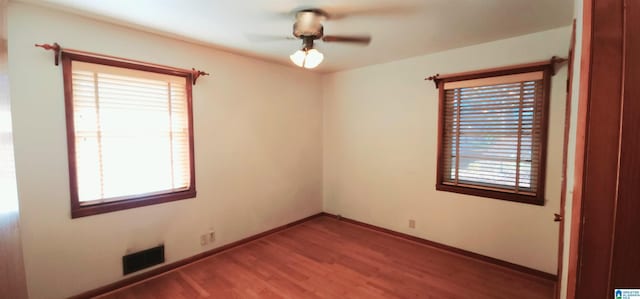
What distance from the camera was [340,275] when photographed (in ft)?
8.71

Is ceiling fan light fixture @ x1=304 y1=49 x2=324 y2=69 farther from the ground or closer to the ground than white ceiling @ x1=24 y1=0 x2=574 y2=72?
closer to the ground

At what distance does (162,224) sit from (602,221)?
315 cm

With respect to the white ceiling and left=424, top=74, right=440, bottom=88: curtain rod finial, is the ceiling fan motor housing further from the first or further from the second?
left=424, top=74, right=440, bottom=88: curtain rod finial

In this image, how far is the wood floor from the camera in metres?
2.36

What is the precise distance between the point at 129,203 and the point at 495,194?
3.73 m

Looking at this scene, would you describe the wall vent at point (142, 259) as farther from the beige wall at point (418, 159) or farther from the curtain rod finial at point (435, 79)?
the curtain rod finial at point (435, 79)

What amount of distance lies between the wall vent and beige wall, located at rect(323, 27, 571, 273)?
2.59m

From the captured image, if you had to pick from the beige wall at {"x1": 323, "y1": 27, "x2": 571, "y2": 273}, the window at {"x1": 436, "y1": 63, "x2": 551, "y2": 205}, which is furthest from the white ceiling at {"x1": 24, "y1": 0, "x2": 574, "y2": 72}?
the window at {"x1": 436, "y1": 63, "x2": 551, "y2": 205}

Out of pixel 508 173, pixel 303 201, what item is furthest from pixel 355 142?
pixel 508 173

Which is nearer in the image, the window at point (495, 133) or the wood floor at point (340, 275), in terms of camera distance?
the wood floor at point (340, 275)

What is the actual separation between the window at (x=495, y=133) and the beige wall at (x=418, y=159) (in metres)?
0.10

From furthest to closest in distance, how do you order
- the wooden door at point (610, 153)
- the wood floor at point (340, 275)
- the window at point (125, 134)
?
1. the wood floor at point (340, 275)
2. the window at point (125, 134)
3. the wooden door at point (610, 153)

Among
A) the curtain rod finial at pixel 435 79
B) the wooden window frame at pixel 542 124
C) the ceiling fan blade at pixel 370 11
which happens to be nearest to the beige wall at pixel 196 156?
the ceiling fan blade at pixel 370 11

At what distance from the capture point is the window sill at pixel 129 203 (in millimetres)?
2203
